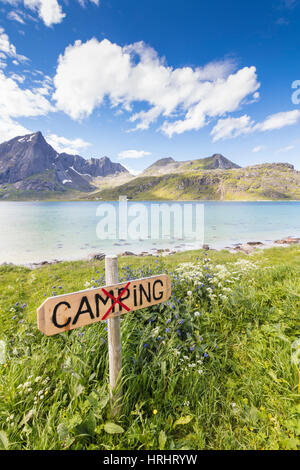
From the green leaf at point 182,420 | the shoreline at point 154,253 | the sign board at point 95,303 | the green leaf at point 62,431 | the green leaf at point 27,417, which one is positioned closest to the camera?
the sign board at point 95,303

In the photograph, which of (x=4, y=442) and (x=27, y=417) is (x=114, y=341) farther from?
(x=4, y=442)

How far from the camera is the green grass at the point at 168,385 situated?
229 cm

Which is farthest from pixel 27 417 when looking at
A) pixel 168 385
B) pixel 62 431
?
pixel 168 385

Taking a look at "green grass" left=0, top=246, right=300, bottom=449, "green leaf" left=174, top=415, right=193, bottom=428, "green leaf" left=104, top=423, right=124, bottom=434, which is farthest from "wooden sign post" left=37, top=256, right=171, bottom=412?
"green leaf" left=174, top=415, right=193, bottom=428

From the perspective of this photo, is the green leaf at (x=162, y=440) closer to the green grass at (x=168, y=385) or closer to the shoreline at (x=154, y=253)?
the green grass at (x=168, y=385)

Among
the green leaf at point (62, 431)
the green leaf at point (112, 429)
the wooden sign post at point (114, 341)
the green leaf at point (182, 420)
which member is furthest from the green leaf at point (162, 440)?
the green leaf at point (62, 431)

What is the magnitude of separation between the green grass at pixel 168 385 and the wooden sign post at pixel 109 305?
0.46 m

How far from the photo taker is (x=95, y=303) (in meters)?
2.22

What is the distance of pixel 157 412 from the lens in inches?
104

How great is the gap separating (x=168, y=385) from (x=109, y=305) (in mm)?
1721

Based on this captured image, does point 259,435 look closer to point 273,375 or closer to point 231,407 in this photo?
point 231,407

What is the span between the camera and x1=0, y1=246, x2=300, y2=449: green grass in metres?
2.29

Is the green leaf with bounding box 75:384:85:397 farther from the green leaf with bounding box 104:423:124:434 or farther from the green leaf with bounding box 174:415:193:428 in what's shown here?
the green leaf with bounding box 174:415:193:428

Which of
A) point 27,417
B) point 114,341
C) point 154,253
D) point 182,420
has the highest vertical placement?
point 114,341
